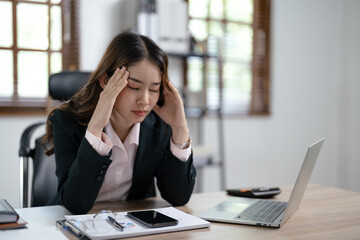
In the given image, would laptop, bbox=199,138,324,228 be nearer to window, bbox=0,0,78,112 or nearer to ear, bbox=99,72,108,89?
ear, bbox=99,72,108,89

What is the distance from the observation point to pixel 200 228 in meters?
0.95

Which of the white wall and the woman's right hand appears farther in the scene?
the white wall

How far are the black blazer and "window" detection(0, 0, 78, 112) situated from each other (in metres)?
1.55

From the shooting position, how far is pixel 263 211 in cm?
109

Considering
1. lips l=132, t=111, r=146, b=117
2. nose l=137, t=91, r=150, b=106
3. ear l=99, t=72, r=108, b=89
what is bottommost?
lips l=132, t=111, r=146, b=117

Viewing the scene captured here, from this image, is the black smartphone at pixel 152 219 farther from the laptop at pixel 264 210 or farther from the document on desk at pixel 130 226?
the laptop at pixel 264 210

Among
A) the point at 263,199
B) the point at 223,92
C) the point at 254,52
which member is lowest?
the point at 263,199

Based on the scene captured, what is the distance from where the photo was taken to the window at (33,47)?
2711mm

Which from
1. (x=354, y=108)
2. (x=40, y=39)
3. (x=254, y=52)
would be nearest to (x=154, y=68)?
(x=40, y=39)

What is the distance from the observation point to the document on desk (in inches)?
33.6

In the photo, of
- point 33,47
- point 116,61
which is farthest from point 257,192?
point 33,47

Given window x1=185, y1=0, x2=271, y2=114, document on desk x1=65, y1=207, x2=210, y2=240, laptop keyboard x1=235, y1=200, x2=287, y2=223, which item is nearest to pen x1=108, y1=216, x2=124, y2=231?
document on desk x1=65, y1=207, x2=210, y2=240

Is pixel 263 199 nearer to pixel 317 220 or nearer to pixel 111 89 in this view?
pixel 317 220

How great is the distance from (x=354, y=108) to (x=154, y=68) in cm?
343
